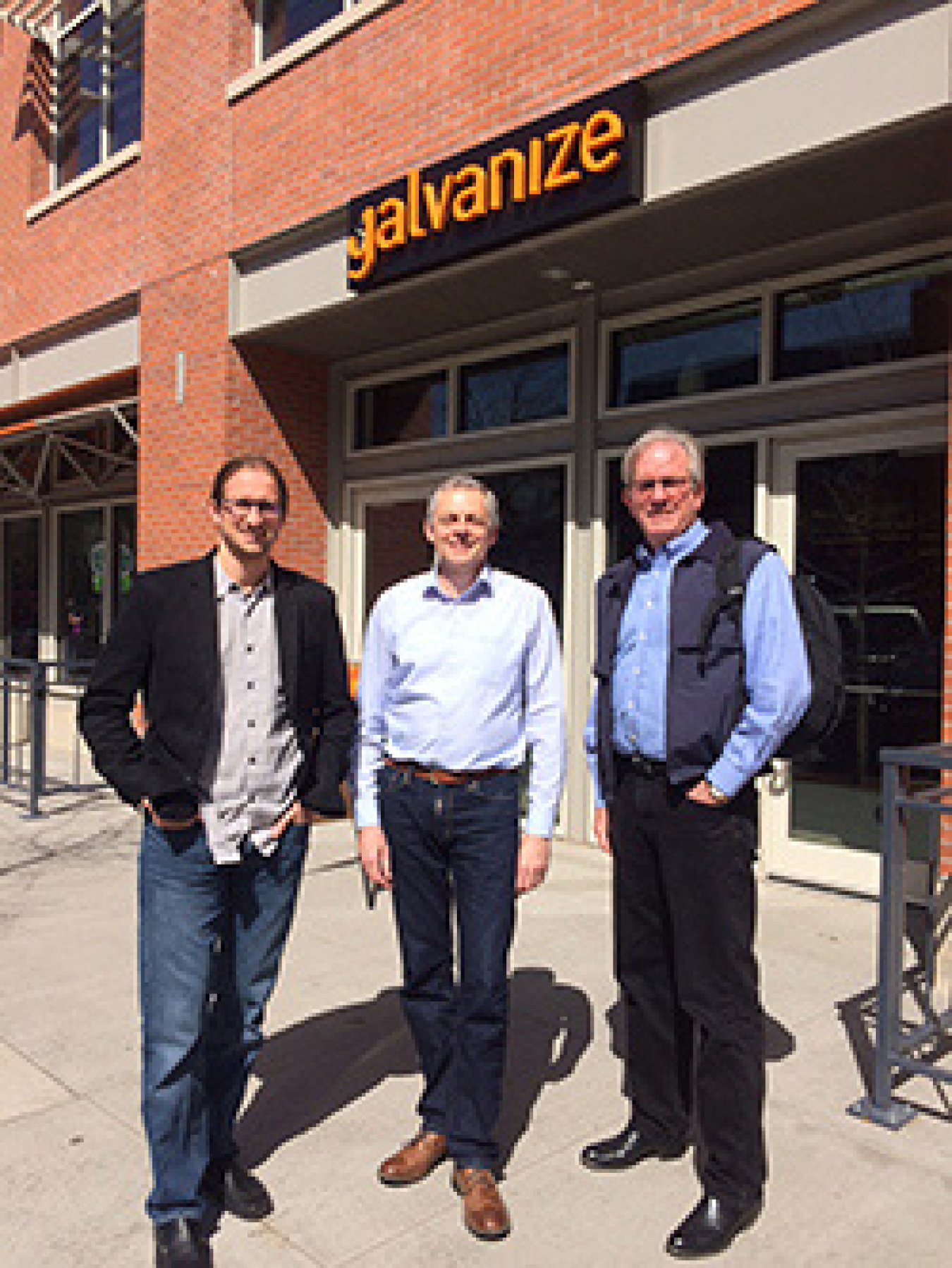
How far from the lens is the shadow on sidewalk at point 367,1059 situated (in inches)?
129

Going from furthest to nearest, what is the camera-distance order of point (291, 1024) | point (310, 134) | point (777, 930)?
point (310, 134)
point (777, 930)
point (291, 1024)

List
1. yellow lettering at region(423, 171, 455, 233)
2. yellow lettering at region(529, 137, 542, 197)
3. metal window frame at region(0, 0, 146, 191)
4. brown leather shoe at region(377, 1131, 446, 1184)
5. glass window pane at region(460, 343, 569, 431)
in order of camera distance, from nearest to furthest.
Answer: brown leather shoe at region(377, 1131, 446, 1184), yellow lettering at region(529, 137, 542, 197), yellow lettering at region(423, 171, 455, 233), glass window pane at region(460, 343, 569, 431), metal window frame at region(0, 0, 146, 191)

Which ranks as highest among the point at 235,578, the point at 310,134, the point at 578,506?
the point at 310,134

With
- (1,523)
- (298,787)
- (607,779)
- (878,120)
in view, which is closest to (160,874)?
(298,787)

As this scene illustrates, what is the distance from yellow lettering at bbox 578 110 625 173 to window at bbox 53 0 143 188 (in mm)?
6156

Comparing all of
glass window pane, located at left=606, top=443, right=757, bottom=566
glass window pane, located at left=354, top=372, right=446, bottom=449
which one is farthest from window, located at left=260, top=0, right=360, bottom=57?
glass window pane, located at left=606, top=443, right=757, bottom=566

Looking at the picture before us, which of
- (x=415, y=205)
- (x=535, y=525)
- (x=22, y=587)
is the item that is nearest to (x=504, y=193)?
(x=415, y=205)

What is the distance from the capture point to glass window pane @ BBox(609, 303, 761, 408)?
6324 millimetres

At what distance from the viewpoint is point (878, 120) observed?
4539 mm

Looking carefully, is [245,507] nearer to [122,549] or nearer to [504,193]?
[504,193]

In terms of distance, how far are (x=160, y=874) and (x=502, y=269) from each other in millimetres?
5046

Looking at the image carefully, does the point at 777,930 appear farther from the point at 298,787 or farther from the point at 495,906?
the point at 298,787

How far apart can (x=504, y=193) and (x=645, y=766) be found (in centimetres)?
444

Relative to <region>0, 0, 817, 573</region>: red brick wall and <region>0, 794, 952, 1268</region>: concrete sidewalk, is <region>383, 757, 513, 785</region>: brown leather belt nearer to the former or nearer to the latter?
<region>0, 794, 952, 1268</region>: concrete sidewalk
